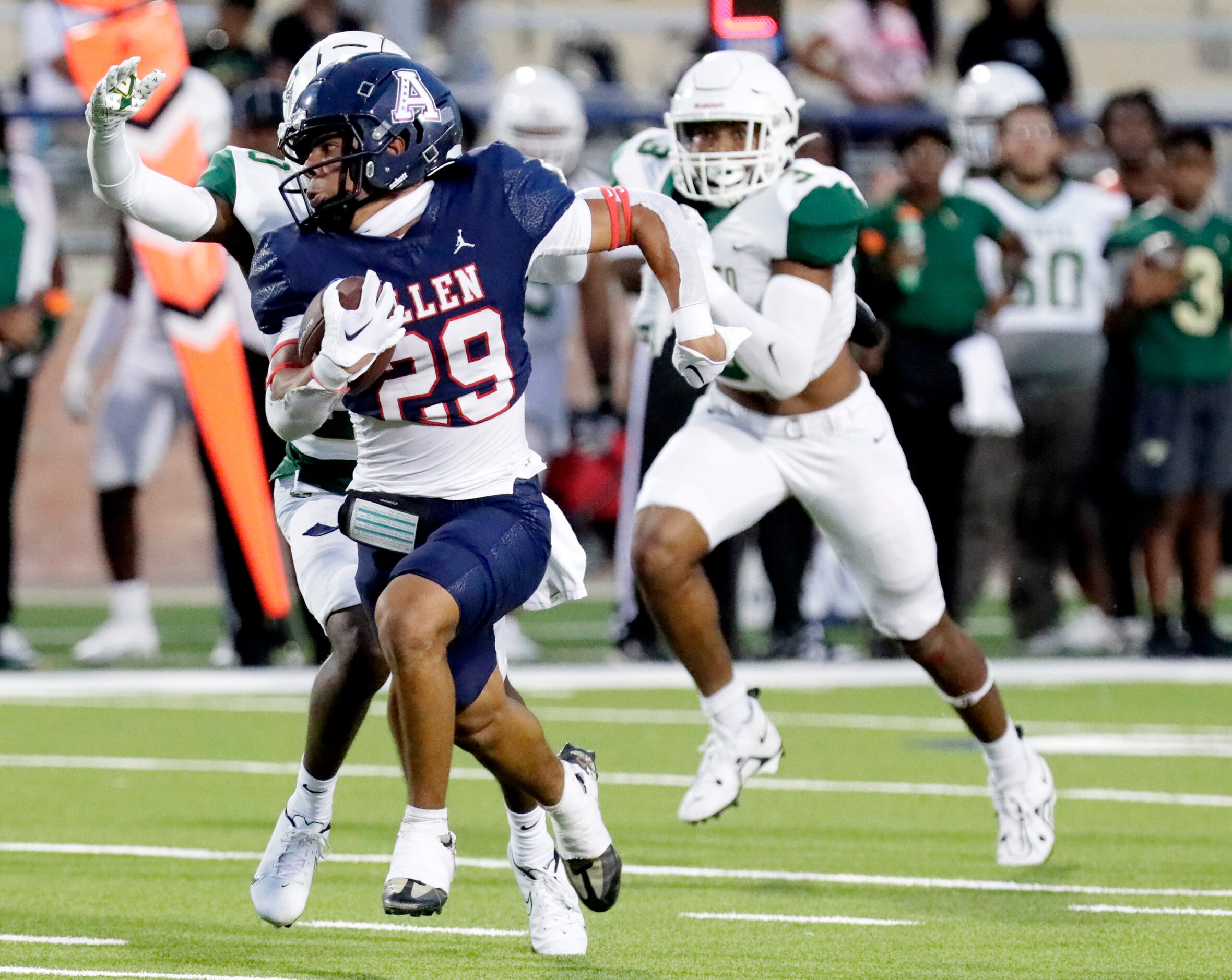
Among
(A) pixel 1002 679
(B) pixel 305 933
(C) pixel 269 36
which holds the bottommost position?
(A) pixel 1002 679

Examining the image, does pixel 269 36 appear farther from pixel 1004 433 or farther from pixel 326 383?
pixel 326 383

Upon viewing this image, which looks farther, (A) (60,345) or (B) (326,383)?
(A) (60,345)

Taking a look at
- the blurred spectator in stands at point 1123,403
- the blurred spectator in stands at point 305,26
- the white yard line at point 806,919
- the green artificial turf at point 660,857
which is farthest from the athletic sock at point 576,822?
the blurred spectator in stands at point 305,26

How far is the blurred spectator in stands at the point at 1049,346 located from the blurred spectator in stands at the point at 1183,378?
187 millimetres

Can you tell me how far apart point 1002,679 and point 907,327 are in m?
1.44

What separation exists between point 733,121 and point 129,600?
4.61 meters

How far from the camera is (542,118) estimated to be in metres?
9.57

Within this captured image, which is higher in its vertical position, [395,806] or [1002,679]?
[395,806]

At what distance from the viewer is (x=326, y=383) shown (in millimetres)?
4137

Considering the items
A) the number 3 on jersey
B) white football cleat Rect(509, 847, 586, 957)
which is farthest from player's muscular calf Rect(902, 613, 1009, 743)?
the number 3 on jersey

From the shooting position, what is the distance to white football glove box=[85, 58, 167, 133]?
4395 millimetres

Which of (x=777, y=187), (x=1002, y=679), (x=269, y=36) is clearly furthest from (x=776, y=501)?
(x=269, y=36)

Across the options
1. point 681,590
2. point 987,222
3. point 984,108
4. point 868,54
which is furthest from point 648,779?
point 868,54

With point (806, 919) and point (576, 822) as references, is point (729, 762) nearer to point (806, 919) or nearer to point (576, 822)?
point (806, 919)
